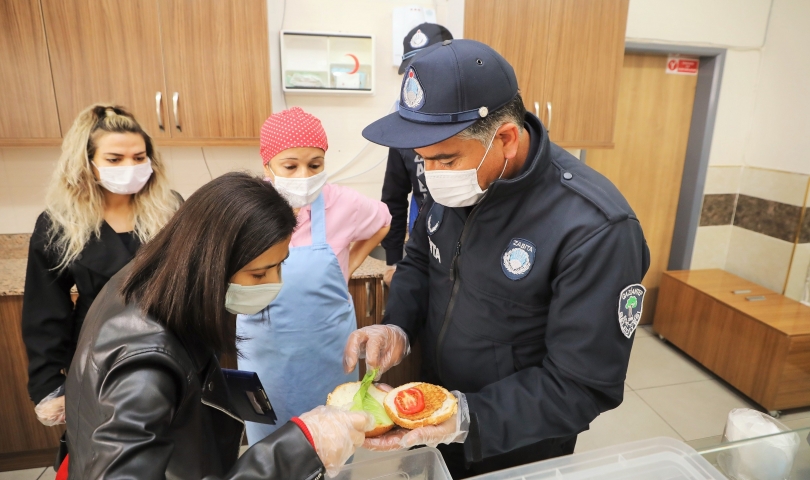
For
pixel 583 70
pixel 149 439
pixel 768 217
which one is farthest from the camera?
pixel 768 217

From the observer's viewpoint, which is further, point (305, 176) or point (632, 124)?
point (632, 124)

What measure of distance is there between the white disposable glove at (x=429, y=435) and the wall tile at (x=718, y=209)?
3.30m

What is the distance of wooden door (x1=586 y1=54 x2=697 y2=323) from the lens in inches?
130

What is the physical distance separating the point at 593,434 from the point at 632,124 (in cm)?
213

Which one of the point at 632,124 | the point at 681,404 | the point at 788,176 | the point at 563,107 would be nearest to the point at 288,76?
the point at 563,107

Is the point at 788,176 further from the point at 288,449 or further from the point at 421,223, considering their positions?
the point at 288,449

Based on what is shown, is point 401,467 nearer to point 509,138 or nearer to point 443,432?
point 443,432

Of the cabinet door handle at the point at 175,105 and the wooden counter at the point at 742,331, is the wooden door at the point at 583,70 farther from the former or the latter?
the cabinet door handle at the point at 175,105

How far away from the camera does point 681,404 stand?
2.79 m

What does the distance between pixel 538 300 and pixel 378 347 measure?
46cm

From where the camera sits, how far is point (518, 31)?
2.46m

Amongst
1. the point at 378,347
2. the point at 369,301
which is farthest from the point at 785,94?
the point at 378,347

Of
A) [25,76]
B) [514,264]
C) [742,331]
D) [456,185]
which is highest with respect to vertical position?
[25,76]

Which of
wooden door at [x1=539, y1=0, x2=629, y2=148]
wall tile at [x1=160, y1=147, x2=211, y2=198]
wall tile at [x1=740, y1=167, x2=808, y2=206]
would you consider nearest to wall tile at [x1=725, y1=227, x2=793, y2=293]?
wall tile at [x1=740, y1=167, x2=808, y2=206]
